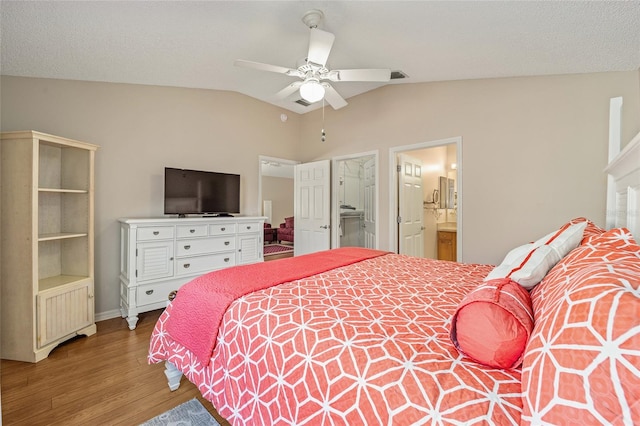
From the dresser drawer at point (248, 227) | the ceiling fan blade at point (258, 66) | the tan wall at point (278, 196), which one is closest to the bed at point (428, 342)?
the ceiling fan blade at point (258, 66)

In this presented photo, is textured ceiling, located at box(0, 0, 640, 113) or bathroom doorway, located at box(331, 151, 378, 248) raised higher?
textured ceiling, located at box(0, 0, 640, 113)

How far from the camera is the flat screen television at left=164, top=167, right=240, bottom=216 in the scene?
133 inches

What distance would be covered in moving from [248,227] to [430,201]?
10.6 ft

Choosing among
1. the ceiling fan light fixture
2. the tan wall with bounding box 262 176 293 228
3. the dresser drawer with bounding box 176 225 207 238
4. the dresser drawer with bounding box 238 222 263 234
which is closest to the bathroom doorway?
the dresser drawer with bounding box 238 222 263 234

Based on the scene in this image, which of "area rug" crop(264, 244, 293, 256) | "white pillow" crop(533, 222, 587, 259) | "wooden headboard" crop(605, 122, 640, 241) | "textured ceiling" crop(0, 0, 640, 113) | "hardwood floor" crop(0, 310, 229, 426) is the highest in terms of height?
"textured ceiling" crop(0, 0, 640, 113)

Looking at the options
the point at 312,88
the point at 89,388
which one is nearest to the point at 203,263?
the point at 89,388

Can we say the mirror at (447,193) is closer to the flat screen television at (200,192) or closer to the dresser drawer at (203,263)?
the flat screen television at (200,192)

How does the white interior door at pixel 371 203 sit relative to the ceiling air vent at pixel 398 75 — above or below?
below

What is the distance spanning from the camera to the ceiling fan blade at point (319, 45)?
194 cm

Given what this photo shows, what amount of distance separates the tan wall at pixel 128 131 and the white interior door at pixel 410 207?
2364 millimetres

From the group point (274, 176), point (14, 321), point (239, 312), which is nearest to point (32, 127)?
point (14, 321)

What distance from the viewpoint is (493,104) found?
2975 mm

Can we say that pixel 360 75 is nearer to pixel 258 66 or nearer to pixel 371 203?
pixel 258 66

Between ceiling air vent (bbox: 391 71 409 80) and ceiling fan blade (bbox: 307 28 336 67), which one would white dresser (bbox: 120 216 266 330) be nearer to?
ceiling fan blade (bbox: 307 28 336 67)
